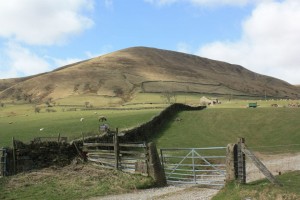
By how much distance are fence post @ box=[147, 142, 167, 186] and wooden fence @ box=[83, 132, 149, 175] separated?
0.35 metres

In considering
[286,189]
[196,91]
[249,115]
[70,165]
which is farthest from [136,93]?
[286,189]

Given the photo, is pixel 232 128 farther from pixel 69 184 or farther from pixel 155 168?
pixel 69 184

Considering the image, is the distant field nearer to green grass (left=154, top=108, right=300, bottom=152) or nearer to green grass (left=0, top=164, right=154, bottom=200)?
green grass (left=154, top=108, right=300, bottom=152)

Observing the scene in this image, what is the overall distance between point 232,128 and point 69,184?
103ft

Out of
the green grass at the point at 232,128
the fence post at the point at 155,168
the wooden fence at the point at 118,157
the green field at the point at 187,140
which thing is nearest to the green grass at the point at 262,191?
the green field at the point at 187,140

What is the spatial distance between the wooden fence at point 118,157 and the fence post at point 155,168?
0.35 metres

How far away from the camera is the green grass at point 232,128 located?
1683 inches

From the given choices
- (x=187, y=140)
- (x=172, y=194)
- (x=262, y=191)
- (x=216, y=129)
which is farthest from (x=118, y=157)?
(x=216, y=129)

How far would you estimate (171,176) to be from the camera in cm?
2514

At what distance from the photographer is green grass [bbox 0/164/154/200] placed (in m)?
20.5

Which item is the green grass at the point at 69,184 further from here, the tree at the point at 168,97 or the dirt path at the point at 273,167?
the tree at the point at 168,97

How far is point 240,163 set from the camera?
1780 cm

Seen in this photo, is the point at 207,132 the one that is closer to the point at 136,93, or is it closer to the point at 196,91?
the point at 136,93

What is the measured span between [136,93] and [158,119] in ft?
384
